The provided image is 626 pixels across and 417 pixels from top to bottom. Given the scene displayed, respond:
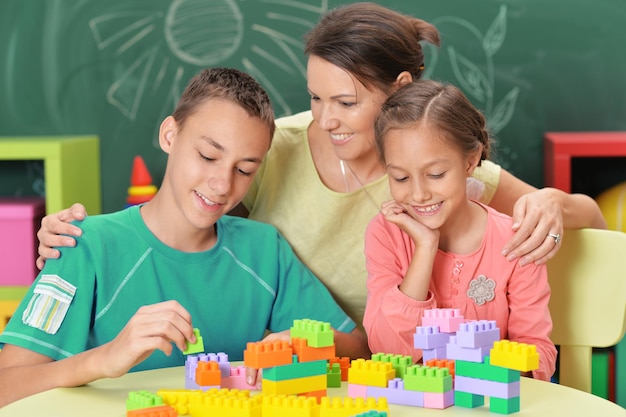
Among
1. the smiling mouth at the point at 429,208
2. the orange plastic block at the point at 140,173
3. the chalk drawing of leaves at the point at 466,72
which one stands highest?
the chalk drawing of leaves at the point at 466,72

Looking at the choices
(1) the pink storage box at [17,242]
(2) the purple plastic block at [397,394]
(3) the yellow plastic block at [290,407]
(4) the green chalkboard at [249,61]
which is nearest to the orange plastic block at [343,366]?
(2) the purple plastic block at [397,394]

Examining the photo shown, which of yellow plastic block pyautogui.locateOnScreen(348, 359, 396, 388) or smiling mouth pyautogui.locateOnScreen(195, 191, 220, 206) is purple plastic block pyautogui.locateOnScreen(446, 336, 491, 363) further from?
smiling mouth pyautogui.locateOnScreen(195, 191, 220, 206)

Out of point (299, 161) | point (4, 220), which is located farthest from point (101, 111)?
point (299, 161)

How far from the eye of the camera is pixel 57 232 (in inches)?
66.3

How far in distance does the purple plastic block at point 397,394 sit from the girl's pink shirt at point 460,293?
30cm

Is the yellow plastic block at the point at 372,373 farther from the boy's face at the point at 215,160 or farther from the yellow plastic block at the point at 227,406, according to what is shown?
the boy's face at the point at 215,160

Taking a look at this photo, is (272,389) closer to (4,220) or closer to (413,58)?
(413,58)

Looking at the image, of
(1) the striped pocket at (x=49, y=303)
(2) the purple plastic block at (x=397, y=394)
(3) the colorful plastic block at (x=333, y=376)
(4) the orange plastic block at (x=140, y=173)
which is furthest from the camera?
(4) the orange plastic block at (x=140, y=173)

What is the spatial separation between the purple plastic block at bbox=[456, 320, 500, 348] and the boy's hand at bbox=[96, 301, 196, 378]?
0.37 meters

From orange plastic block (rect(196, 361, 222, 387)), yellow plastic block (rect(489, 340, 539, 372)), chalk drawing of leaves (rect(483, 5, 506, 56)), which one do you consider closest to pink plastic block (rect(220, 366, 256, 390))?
orange plastic block (rect(196, 361, 222, 387))

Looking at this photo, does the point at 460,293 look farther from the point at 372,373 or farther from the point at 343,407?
the point at 343,407

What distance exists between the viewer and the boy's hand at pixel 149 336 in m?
1.36

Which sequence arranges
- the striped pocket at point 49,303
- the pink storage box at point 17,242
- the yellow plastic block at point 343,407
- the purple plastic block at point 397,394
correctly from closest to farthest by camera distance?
the yellow plastic block at point 343,407 → the purple plastic block at point 397,394 → the striped pocket at point 49,303 → the pink storage box at point 17,242

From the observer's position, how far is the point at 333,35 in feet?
6.44
